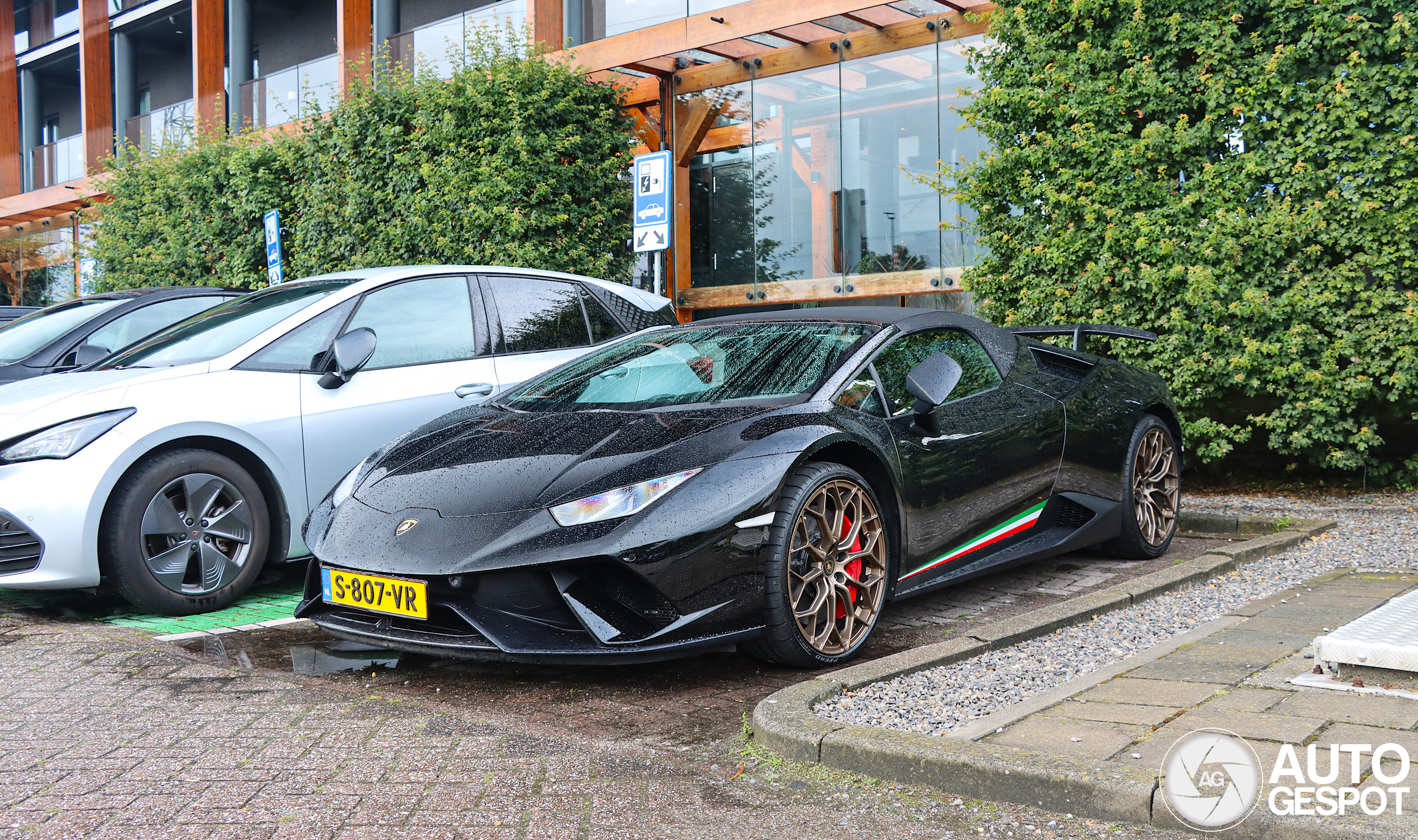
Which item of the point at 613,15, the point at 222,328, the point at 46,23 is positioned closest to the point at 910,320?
the point at 222,328

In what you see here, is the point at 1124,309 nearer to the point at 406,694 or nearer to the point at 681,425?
the point at 681,425

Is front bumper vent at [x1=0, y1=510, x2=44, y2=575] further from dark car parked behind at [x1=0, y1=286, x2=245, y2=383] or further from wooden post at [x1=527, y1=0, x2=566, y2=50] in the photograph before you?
wooden post at [x1=527, y1=0, x2=566, y2=50]

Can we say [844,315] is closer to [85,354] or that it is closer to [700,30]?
[85,354]

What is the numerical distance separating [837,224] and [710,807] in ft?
35.4

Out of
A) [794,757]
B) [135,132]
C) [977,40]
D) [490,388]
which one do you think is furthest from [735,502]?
[135,132]

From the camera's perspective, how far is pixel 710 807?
8.58ft

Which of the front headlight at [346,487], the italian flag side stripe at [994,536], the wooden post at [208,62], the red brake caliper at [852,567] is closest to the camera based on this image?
the red brake caliper at [852,567]

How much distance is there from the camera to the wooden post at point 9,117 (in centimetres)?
2744

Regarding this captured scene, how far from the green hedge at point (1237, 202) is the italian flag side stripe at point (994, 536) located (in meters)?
3.48

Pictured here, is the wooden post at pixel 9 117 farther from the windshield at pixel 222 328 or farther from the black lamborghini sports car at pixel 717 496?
the black lamborghini sports car at pixel 717 496

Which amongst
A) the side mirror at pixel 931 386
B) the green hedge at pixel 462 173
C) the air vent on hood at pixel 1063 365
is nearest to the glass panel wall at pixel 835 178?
the green hedge at pixel 462 173

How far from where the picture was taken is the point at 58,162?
26.6 m

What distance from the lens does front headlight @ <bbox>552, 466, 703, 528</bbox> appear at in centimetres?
344

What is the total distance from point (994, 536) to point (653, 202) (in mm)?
5380
